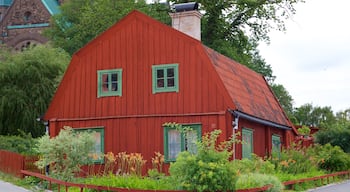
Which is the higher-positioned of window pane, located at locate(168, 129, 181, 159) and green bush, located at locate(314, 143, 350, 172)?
window pane, located at locate(168, 129, 181, 159)

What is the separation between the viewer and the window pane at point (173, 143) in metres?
26.2

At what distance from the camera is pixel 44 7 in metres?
80.0

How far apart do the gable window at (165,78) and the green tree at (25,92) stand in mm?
14023

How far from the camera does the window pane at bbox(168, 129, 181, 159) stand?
2619cm

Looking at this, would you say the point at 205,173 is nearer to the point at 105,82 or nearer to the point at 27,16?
the point at 105,82

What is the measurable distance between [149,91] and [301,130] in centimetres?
2168

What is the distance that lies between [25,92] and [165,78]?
14986 millimetres

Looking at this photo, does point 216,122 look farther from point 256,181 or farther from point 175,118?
point 256,181

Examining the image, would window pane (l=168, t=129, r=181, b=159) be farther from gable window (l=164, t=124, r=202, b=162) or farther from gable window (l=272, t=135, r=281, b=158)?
gable window (l=272, t=135, r=281, b=158)

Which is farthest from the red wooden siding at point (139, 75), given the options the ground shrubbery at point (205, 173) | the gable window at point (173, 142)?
the ground shrubbery at point (205, 173)

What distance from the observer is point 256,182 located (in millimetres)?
18781

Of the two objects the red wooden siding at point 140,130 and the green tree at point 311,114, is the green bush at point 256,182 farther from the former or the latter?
the green tree at point 311,114

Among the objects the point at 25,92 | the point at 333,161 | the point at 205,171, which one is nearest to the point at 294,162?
the point at 333,161

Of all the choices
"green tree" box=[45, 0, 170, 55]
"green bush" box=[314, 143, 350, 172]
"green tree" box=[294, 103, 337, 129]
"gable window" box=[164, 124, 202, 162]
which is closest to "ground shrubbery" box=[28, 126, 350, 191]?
"gable window" box=[164, 124, 202, 162]
